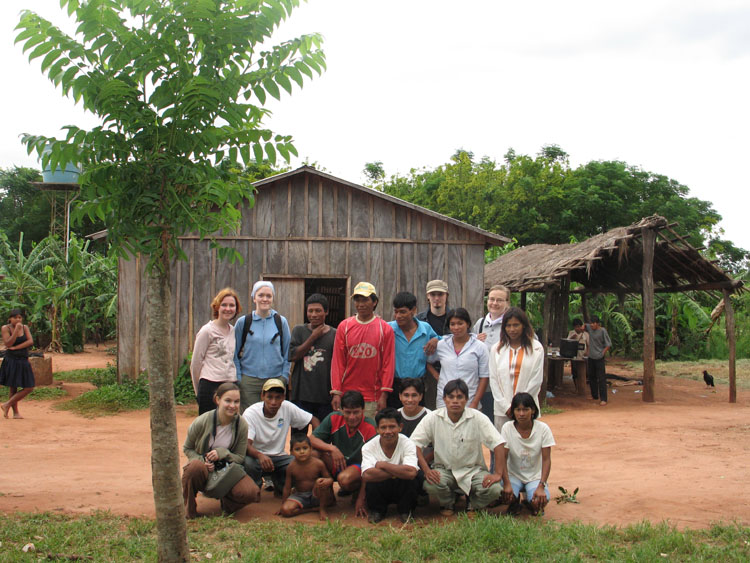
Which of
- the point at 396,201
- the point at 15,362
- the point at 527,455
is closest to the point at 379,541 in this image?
the point at 527,455

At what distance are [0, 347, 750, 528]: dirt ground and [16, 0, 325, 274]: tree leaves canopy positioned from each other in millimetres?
2667

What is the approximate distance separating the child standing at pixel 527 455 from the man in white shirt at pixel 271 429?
65.2 inches

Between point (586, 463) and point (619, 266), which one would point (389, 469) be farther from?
point (619, 266)

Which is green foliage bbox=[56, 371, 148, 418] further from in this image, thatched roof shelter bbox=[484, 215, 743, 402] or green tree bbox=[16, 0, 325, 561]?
green tree bbox=[16, 0, 325, 561]

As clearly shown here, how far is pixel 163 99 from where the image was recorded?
3.19 meters

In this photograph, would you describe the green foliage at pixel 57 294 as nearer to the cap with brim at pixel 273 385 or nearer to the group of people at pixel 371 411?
the group of people at pixel 371 411

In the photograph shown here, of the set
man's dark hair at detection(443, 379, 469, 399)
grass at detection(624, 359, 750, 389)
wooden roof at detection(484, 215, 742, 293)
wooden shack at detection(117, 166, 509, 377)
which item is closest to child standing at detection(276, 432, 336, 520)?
man's dark hair at detection(443, 379, 469, 399)

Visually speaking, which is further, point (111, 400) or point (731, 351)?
point (731, 351)

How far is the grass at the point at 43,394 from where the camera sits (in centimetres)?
1151

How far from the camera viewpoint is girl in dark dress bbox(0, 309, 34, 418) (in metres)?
9.66

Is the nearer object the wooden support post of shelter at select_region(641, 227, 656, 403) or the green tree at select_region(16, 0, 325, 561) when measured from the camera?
the green tree at select_region(16, 0, 325, 561)

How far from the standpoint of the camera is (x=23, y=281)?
53.0 feet

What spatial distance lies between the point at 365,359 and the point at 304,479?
105 cm

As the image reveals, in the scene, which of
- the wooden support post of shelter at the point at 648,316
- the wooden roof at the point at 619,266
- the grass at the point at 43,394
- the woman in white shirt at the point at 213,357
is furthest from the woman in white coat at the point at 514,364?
the grass at the point at 43,394
